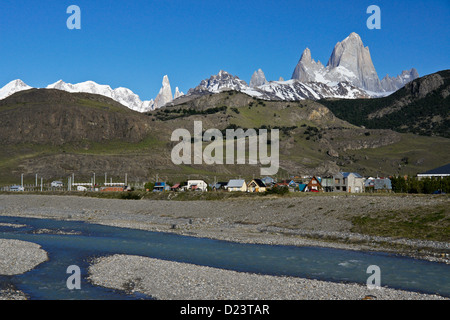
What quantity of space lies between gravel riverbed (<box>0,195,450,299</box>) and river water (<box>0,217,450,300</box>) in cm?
218

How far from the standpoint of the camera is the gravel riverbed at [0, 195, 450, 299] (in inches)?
953

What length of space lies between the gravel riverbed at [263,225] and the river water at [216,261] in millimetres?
2180

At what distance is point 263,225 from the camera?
186 feet

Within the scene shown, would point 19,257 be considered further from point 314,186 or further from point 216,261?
point 314,186

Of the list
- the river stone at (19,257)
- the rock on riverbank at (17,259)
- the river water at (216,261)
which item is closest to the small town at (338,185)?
the river water at (216,261)

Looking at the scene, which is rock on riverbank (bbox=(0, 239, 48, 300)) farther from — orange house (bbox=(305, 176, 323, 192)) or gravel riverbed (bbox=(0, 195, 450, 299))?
orange house (bbox=(305, 176, 323, 192))

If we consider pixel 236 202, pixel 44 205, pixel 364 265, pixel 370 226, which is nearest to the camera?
pixel 364 265

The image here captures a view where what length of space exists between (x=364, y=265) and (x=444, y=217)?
17.6 meters

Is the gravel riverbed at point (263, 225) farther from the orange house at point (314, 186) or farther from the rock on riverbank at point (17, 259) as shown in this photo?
the orange house at point (314, 186)

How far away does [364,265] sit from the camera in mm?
30312

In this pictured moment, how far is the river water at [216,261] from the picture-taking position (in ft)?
80.8

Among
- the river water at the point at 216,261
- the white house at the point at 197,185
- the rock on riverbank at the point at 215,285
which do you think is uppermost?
the white house at the point at 197,185
